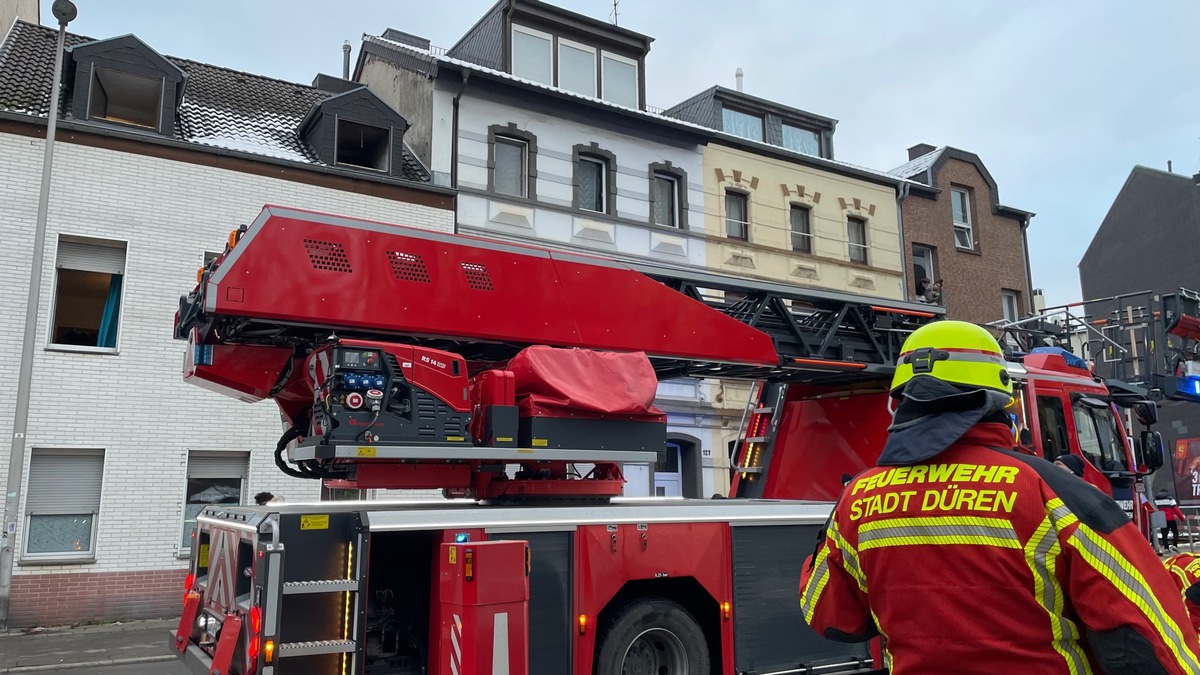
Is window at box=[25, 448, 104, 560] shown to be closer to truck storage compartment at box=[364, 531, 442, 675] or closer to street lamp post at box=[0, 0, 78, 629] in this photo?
street lamp post at box=[0, 0, 78, 629]

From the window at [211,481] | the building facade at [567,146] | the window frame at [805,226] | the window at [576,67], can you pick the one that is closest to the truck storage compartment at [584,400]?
the window at [211,481]

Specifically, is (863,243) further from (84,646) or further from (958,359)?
(958,359)

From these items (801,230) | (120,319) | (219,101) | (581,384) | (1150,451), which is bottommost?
(1150,451)

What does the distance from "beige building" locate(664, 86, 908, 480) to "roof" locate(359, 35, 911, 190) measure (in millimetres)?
47

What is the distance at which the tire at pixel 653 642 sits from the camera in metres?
5.92

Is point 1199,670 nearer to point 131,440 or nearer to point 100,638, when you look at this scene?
point 100,638

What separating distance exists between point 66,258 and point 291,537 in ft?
36.0

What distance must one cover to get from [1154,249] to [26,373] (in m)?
38.4

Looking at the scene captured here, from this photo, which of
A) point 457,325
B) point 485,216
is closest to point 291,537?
point 457,325

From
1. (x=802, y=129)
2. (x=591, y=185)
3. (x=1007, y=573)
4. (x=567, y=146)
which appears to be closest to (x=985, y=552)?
(x=1007, y=573)

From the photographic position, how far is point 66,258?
13.8 m

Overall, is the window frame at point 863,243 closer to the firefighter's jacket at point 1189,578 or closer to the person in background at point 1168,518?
the person in background at point 1168,518

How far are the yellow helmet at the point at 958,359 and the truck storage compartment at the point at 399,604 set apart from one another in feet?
11.1

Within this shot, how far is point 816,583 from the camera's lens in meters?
3.06
